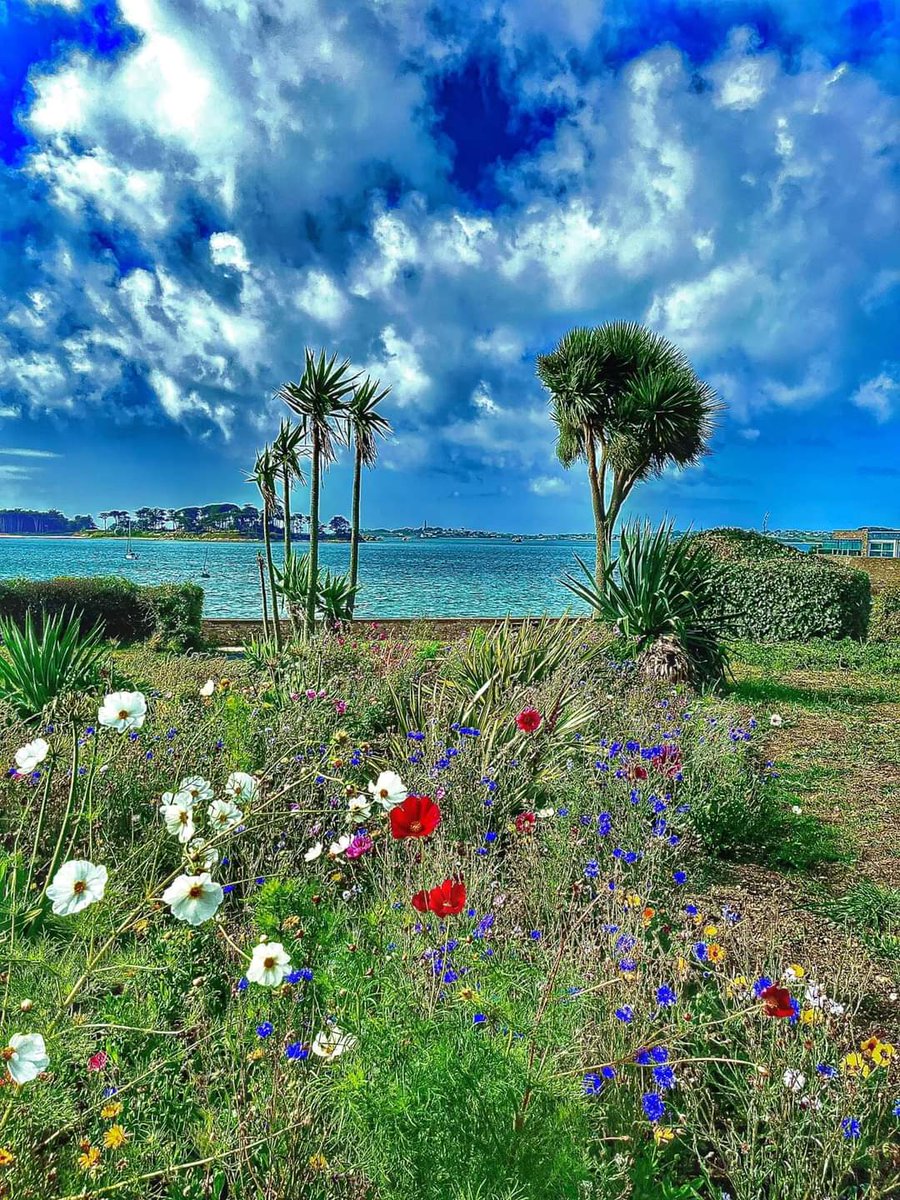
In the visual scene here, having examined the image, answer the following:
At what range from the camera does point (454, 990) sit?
6.42 feet

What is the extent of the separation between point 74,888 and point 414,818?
26.9 inches

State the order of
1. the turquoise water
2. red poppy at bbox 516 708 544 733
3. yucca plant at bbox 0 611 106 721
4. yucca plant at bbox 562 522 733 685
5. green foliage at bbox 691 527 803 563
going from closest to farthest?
red poppy at bbox 516 708 544 733 < yucca plant at bbox 0 611 106 721 < yucca plant at bbox 562 522 733 685 < green foliage at bbox 691 527 803 563 < the turquoise water

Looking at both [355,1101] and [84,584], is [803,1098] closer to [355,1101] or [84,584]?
[355,1101]

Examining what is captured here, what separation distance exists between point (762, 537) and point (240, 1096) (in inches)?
717

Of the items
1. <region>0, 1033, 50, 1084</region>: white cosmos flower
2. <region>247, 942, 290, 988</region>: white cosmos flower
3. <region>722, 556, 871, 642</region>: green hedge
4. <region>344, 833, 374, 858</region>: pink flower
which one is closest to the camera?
<region>0, 1033, 50, 1084</region>: white cosmos flower

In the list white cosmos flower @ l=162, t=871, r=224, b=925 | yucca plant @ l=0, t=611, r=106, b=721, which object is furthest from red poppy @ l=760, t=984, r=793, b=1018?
yucca plant @ l=0, t=611, r=106, b=721

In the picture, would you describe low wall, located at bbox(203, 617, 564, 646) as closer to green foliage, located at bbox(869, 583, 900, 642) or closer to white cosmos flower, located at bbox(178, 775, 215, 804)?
green foliage, located at bbox(869, 583, 900, 642)

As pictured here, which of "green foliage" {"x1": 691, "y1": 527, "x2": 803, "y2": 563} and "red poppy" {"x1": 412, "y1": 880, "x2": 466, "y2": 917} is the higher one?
"green foliage" {"x1": 691, "y1": 527, "x2": 803, "y2": 563}

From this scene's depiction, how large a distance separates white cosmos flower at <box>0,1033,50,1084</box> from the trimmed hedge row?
14.0m

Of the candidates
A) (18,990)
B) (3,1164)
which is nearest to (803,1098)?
(3,1164)

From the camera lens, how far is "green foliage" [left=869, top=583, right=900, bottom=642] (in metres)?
14.5

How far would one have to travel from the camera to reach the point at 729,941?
8.63ft

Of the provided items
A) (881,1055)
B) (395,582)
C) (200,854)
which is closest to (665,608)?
(881,1055)

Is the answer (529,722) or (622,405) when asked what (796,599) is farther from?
(529,722)
